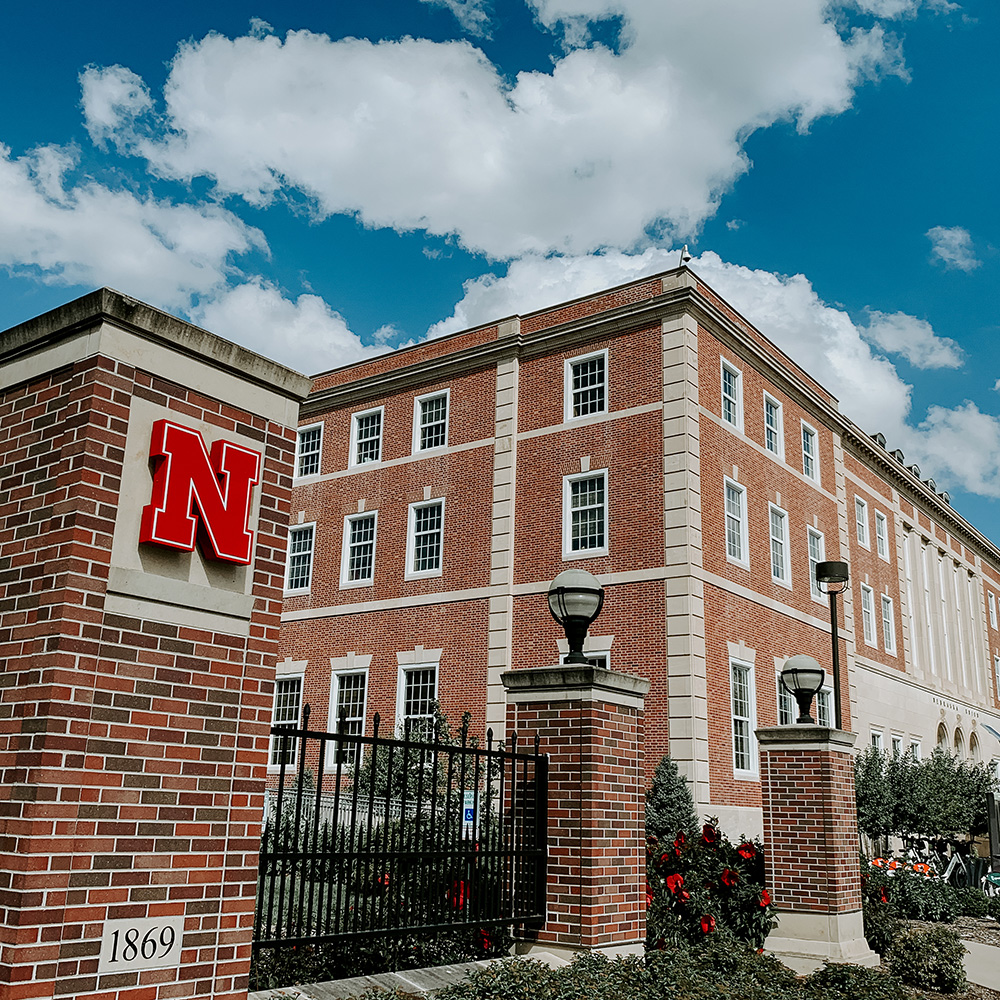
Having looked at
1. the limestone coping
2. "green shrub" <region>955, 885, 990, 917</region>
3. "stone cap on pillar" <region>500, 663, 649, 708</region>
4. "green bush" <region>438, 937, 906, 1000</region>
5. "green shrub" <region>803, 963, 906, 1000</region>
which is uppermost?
the limestone coping

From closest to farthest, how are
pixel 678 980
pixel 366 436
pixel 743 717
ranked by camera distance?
pixel 678 980 < pixel 743 717 < pixel 366 436

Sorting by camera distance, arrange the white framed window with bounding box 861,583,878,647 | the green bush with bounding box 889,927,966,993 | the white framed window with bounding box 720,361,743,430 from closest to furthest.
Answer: the green bush with bounding box 889,927,966,993
the white framed window with bounding box 720,361,743,430
the white framed window with bounding box 861,583,878,647

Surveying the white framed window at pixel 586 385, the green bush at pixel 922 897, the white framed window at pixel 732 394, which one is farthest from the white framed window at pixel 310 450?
the green bush at pixel 922 897

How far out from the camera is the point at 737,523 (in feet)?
81.7

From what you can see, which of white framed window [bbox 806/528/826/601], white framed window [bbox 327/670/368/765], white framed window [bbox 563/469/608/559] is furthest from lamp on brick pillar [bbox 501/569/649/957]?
white framed window [bbox 806/528/826/601]

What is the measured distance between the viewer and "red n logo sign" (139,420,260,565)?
535 cm

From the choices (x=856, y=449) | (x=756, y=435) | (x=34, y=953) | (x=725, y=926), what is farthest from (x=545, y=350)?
(x=34, y=953)

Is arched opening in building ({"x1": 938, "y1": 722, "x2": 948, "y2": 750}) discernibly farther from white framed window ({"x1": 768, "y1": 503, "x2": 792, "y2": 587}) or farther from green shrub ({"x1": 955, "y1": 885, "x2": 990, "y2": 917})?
green shrub ({"x1": 955, "y1": 885, "x2": 990, "y2": 917})

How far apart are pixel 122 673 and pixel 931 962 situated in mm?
9776

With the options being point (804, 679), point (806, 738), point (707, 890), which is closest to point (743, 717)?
point (804, 679)

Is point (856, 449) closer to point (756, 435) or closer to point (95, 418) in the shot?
point (756, 435)

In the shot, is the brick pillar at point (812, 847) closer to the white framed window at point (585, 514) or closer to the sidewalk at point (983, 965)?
the sidewalk at point (983, 965)

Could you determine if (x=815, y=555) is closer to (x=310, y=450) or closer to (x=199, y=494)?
(x=310, y=450)

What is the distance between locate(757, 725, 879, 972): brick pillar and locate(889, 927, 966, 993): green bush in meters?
0.53
